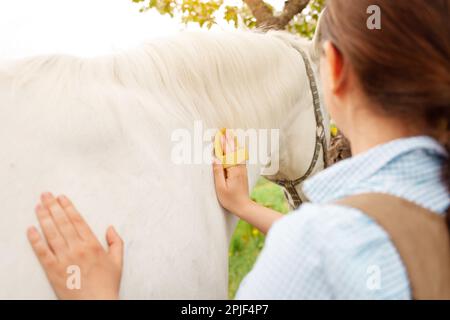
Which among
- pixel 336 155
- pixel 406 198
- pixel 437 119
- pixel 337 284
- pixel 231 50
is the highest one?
pixel 231 50

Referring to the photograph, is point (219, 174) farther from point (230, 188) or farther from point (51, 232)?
point (51, 232)

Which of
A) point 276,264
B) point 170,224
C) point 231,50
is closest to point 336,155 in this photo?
point 231,50

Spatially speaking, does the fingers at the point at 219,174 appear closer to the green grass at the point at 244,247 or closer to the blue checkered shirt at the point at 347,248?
the blue checkered shirt at the point at 347,248

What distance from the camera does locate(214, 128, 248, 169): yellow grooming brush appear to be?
1607mm

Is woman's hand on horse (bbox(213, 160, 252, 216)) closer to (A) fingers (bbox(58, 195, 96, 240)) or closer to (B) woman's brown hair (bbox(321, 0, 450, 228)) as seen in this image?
(A) fingers (bbox(58, 195, 96, 240))

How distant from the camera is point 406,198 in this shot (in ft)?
2.66

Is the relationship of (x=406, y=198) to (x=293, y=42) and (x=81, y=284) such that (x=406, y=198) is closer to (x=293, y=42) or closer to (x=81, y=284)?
(x=81, y=284)

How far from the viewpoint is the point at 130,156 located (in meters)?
1.33

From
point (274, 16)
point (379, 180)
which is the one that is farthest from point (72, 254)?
point (274, 16)

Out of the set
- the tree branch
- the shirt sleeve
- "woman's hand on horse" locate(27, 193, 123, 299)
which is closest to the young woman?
the shirt sleeve

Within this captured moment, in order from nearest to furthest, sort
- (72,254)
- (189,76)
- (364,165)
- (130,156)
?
(364,165)
(72,254)
(130,156)
(189,76)

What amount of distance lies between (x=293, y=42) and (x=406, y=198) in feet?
4.71

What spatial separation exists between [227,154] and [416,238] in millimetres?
923

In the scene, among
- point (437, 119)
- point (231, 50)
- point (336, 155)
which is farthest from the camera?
point (336, 155)
